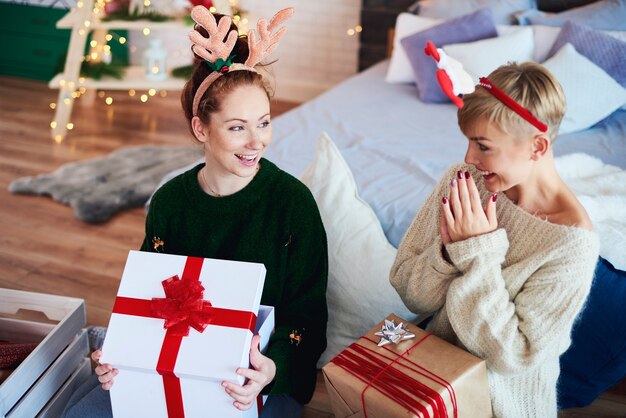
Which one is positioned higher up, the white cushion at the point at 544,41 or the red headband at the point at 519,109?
the red headband at the point at 519,109

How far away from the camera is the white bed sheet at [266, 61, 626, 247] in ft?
7.73

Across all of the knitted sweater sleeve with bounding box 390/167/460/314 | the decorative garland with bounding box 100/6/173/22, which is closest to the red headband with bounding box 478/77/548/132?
the knitted sweater sleeve with bounding box 390/167/460/314

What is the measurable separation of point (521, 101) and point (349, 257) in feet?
2.73

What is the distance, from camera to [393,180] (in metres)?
2.45

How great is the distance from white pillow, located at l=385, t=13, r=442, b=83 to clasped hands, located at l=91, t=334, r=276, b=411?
2306 mm

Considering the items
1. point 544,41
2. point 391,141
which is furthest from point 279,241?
point 544,41

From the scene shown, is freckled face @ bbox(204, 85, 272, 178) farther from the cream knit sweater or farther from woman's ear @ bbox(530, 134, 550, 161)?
woman's ear @ bbox(530, 134, 550, 161)

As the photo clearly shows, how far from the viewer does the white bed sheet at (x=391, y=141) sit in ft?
7.73

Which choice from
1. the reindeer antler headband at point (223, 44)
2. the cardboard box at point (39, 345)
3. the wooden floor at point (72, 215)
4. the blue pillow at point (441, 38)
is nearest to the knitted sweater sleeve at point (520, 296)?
the reindeer antler headband at point (223, 44)

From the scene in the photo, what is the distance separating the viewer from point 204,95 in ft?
5.08

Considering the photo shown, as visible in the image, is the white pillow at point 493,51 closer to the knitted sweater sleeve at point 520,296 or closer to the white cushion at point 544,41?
the white cushion at point 544,41

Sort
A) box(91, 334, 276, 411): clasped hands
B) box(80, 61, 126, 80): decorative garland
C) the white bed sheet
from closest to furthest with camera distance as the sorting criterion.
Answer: box(91, 334, 276, 411): clasped hands → the white bed sheet → box(80, 61, 126, 80): decorative garland

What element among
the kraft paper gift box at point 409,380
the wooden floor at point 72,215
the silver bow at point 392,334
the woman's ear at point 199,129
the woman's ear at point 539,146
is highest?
the woman's ear at point 539,146

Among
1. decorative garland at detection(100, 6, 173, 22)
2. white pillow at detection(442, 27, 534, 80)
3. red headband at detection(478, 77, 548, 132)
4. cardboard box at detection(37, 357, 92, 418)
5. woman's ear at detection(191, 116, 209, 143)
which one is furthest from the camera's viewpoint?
decorative garland at detection(100, 6, 173, 22)
